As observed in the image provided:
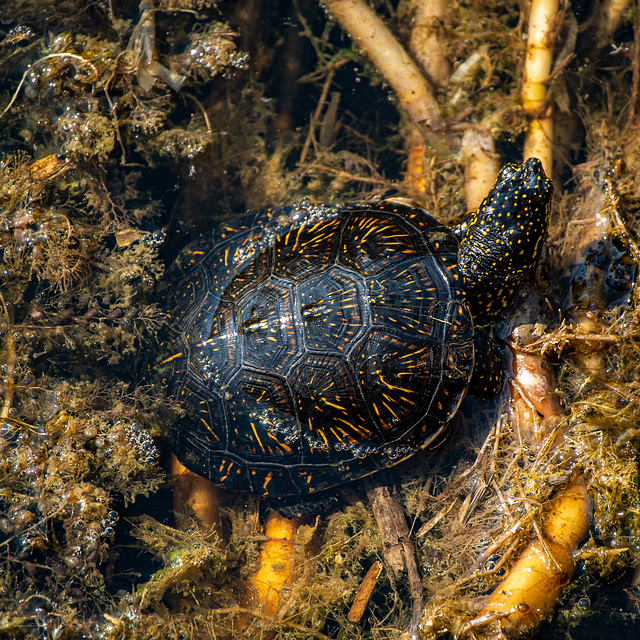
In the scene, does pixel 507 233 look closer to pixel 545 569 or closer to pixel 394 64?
pixel 394 64

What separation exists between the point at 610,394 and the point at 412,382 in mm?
1368

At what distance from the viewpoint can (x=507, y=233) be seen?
3.23 meters

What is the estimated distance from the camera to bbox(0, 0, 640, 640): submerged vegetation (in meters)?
3.10

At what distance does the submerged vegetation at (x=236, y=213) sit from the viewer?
3104mm

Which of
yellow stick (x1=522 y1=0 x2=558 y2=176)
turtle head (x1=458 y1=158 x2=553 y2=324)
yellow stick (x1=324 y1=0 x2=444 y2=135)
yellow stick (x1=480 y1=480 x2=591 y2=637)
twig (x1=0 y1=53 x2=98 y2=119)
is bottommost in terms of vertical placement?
yellow stick (x1=480 y1=480 x2=591 y2=637)

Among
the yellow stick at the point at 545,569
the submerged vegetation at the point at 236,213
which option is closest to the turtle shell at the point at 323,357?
the submerged vegetation at the point at 236,213

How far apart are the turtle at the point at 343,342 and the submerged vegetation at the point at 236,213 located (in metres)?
0.42

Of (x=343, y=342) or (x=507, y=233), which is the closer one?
(x=343, y=342)

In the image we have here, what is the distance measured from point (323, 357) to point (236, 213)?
1898mm

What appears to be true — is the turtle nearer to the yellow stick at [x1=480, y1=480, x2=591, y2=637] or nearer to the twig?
the yellow stick at [x1=480, y1=480, x2=591, y2=637]

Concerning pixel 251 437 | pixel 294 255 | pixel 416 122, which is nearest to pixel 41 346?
pixel 251 437

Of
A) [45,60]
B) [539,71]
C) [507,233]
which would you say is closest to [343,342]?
[507,233]

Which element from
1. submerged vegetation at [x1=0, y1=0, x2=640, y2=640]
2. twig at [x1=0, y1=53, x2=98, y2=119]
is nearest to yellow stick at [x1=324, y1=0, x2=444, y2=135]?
submerged vegetation at [x1=0, y1=0, x2=640, y2=640]

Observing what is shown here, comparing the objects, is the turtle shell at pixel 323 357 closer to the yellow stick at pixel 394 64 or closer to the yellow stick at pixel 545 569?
the yellow stick at pixel 545 569
